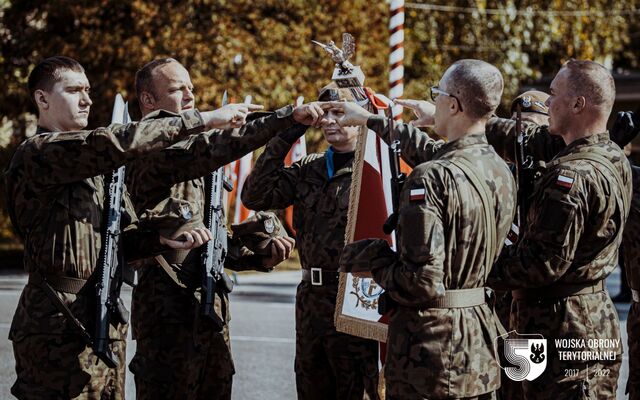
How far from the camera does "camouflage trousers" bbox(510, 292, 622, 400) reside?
16.4 ft

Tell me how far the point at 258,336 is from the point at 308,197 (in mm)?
5320

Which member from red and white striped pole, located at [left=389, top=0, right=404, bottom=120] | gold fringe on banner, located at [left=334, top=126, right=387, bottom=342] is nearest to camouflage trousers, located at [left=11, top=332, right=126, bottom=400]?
gold fringe on banner, located at [left=334, top=126, right=387, bottom=342]

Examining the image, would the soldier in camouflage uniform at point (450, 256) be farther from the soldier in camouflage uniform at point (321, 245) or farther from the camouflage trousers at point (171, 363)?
the camouflage trousers at point (171, 363)

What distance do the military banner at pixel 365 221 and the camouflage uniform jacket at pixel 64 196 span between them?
1304 mm

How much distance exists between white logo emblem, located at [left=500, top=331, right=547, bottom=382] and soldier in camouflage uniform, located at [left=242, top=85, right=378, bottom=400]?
0.99 metres

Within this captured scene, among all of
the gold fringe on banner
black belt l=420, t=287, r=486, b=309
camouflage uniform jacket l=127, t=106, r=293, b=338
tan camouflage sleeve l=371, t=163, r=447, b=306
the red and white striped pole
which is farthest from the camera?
the red and white striped pole

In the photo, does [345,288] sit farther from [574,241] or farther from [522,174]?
[574,241]

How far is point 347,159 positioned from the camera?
626 cm

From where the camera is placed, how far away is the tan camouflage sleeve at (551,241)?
480 cm

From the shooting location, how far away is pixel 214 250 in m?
5.75

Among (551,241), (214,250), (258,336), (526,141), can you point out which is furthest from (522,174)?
(258,336)

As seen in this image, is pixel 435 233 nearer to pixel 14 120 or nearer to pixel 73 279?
pixel 73 279

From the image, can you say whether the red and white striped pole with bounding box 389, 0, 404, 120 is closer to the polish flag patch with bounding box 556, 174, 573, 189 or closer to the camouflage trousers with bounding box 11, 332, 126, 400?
the polish flag patch with bounding box 556, 174, 573, 189

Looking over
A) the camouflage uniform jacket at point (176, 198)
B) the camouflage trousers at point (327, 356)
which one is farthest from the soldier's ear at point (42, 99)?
the camouflage trousers at point (327, 356)
